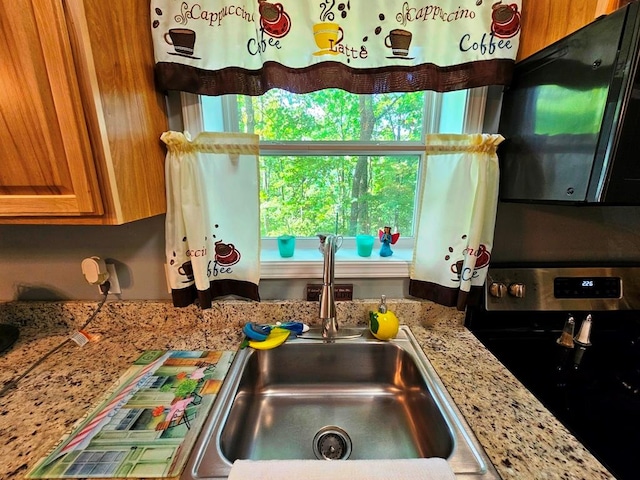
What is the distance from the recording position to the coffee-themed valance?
81 cm

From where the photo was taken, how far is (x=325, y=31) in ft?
2.73

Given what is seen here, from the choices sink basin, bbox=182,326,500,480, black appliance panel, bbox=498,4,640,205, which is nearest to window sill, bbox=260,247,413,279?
sink basin, bbox=182,326,500,480

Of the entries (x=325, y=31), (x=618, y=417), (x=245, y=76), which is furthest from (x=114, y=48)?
(x=618, y=417)

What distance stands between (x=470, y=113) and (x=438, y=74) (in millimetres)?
182

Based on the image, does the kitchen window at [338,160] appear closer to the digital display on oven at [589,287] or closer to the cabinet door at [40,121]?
the cabinet door at [40,121]

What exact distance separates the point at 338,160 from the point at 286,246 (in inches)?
15.7

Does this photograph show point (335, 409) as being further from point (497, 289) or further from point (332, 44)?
point (332, 44)

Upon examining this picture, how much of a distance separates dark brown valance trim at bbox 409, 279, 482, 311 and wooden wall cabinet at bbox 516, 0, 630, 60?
76 cm

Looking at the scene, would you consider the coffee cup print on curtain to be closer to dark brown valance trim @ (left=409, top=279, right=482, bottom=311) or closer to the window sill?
the window sill

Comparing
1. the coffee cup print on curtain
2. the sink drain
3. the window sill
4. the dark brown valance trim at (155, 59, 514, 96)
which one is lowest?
the sink drain

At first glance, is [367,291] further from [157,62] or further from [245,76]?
[157,62]

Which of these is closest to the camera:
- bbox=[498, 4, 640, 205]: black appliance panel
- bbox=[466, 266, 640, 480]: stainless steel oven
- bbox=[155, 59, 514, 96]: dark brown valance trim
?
bbox=[498, 4, 640, 205]: black appliance panel

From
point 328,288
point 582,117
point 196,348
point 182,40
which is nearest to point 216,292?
point 196,348

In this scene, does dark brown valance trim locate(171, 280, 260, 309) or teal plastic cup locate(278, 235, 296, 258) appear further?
teal plastic cup locate(278, 235, 296, 258)
